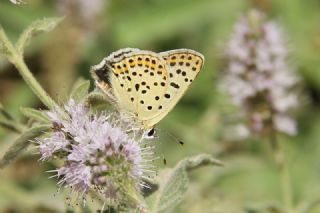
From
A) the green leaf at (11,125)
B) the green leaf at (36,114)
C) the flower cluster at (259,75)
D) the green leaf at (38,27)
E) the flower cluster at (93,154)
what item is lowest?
the flower cluster at (93,154)

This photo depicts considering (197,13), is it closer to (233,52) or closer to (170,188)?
(233,52)

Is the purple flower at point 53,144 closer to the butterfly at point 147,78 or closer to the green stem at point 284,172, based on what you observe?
the butterfly at point 147,78

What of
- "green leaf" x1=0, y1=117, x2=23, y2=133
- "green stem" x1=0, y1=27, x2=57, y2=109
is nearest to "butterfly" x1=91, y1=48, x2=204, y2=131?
"green stem" x1=0, y1=27, x2=57, y2=109

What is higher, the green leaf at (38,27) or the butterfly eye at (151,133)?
the green leaf at (38,27)

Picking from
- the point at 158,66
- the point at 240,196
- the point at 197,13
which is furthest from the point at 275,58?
the point at 197,13

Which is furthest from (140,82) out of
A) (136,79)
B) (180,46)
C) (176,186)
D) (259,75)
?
(180,46)

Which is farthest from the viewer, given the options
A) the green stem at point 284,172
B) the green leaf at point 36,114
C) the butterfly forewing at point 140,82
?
the green stem at point 284,172

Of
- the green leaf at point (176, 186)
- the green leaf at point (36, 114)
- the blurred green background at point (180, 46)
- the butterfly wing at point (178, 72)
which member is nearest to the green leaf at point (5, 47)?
the green leaf at point (36, 114)
